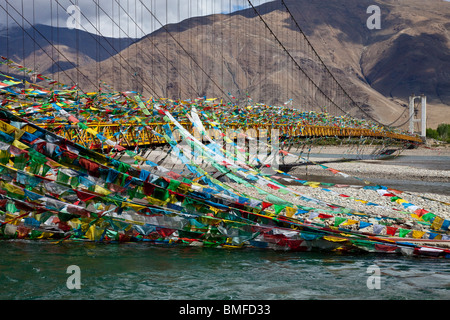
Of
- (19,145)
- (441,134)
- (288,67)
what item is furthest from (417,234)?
(288,67)

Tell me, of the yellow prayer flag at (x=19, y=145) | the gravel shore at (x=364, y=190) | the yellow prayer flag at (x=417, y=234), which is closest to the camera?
the yellow prayer flag at (x=19, y=145)

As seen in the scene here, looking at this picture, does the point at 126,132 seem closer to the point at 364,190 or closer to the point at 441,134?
the point at 364,190

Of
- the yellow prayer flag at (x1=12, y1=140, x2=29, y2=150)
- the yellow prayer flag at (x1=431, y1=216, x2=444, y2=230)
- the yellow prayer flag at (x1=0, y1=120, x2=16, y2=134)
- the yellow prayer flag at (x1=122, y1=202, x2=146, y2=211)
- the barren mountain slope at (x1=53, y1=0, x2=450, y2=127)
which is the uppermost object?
the barren mountain slope at (x1=53, y1=0, x2=450, y2=127)

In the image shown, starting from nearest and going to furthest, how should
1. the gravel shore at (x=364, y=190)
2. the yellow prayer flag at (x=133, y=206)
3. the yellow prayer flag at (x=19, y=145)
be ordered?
the yellow prayer flag at (x=19, y=145) → the yellow prayer flag at (x=133, y=206) → the gravel shore at (x=364, y=190)

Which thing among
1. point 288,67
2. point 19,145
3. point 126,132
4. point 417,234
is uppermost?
point 288,67

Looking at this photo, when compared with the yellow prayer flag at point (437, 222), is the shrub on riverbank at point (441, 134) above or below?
above

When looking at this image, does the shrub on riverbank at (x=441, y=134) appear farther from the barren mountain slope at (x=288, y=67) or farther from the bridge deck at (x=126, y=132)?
the bridge deck at (x=126, y=132)

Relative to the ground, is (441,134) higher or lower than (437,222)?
higher

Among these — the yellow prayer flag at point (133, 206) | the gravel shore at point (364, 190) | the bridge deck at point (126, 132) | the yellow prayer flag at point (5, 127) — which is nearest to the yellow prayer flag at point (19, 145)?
the yellow prayer flag at point (5, 127)

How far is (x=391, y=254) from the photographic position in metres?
8.41

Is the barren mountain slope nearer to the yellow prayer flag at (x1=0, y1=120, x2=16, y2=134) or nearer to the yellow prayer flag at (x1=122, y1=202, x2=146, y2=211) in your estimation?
the yellow prayer flag at (x1=0, y1=120, x2=16, y2=134)

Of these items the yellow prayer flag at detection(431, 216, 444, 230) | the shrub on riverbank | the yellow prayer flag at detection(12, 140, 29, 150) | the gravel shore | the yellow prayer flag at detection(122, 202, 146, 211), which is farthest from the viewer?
the shrub on riverbank

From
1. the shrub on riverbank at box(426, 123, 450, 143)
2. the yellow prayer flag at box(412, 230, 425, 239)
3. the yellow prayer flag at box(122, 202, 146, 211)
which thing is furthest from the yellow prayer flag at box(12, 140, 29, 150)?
the shrub on riverbank at box(426, 123, 450, 143)
